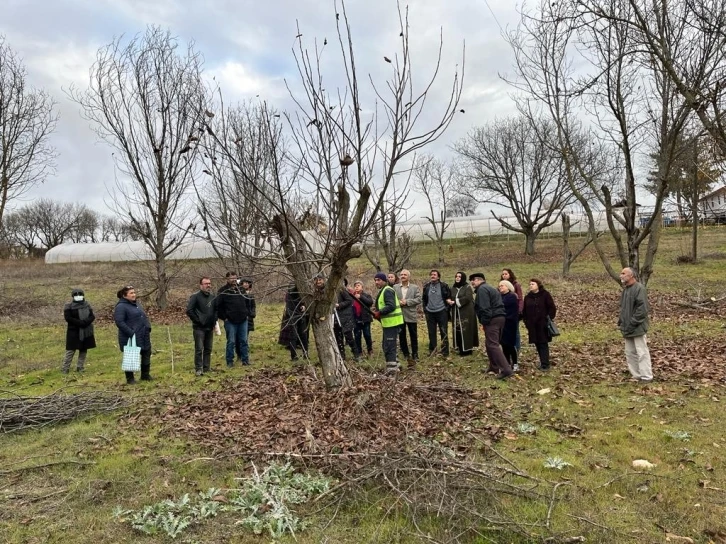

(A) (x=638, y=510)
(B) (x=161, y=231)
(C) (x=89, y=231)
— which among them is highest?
(C) (x=89, y=231)

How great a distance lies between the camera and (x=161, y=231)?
16766mm

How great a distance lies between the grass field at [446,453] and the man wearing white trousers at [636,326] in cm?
21

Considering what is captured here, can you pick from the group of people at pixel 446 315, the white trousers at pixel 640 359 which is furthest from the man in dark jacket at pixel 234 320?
the white trousers at pixel 640 359

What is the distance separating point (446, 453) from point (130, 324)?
6328 millimetres

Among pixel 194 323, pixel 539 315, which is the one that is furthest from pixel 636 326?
pixel 194 323

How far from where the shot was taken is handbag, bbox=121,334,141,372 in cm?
841

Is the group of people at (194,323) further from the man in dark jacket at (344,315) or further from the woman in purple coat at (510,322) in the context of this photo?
the woman in purple coat at (510,322)

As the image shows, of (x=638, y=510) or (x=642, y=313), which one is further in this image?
(x=642, y=313)

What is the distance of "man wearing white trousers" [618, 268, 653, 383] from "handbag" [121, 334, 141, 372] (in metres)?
7.90

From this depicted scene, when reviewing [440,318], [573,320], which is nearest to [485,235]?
[573,320]

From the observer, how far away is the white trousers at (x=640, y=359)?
7227 mm

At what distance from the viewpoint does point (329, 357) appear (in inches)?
253

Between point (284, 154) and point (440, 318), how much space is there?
5.05m

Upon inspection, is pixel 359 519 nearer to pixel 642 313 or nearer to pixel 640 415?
pixel 640 415
